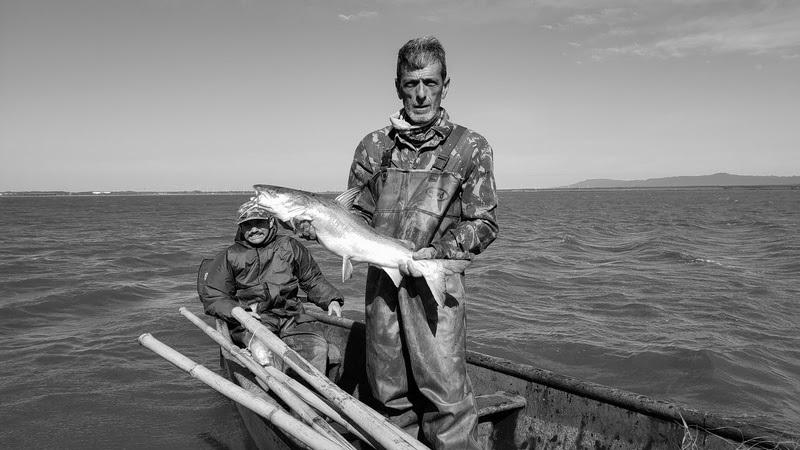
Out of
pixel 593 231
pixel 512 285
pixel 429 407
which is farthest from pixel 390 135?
pixel 593 231

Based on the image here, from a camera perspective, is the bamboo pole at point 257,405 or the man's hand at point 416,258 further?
the bamboo pole at point 257,405

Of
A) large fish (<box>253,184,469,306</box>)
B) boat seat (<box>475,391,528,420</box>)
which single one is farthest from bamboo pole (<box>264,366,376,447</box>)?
large fish (<box>253,184,469,306</box>)

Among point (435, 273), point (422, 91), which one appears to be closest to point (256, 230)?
point (422, 91)

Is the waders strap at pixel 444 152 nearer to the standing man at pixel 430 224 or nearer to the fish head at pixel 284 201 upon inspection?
the standing man at pixel 430 224

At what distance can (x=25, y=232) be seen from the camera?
133 ft

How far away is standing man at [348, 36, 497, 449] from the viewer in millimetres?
4195

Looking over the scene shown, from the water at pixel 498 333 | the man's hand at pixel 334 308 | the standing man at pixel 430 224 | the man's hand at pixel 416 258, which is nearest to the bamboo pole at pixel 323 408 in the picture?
the standing man at pixel 430 224

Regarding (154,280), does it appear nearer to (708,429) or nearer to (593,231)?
(708,429)

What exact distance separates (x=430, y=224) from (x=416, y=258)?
40cm

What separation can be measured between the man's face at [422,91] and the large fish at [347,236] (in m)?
0.95

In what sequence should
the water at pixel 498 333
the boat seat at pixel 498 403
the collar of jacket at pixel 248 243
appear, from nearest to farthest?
the boat seat at pixel 498 403
the collar of jacket at pixel 248 243
the water at pixel 498 333

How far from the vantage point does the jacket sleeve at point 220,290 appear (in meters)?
7.25

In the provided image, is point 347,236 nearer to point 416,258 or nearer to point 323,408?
point 416,258

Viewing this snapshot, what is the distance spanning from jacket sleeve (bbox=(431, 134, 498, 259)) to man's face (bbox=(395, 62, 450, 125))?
0.41 m
